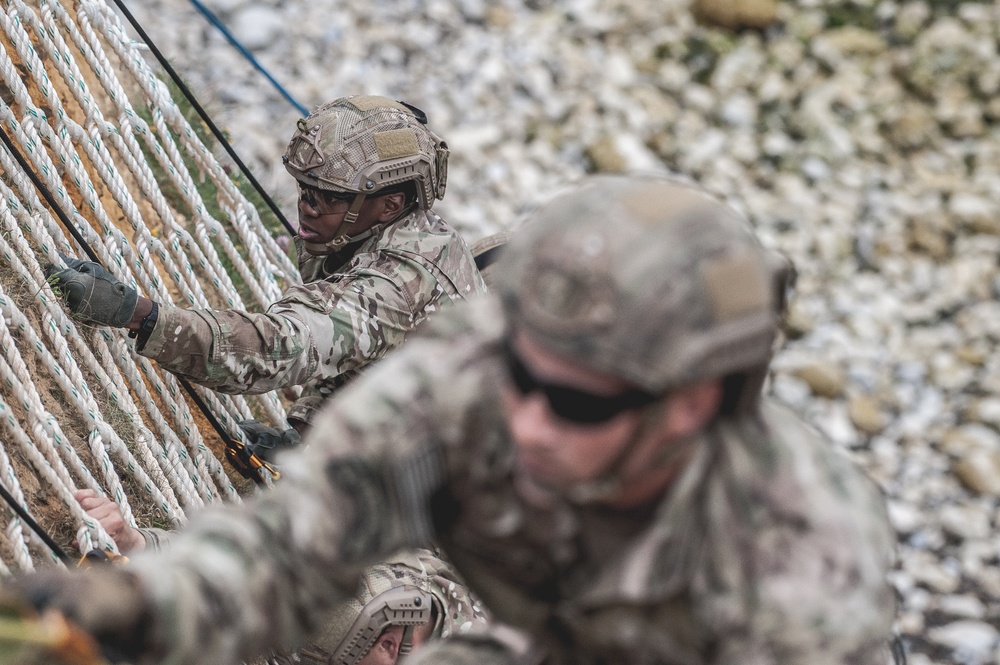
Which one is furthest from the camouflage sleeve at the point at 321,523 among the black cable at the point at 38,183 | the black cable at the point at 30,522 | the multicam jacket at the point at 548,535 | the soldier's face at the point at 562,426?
the black cable at the point at 38,183

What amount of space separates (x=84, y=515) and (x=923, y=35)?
17.7 ft

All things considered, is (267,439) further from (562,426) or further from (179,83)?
(562,426)

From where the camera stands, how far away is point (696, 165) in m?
6.11

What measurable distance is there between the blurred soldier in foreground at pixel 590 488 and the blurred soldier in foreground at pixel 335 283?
1221mm

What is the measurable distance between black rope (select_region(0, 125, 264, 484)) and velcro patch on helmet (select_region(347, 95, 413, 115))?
68 cm

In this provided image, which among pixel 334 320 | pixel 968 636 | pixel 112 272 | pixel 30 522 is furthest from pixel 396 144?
pixel 968 636

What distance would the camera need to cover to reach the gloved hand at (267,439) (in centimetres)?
308

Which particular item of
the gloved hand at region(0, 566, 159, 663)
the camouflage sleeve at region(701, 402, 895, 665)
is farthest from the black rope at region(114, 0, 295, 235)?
the camouflage sleeve at region(701, 402, 895, 665)

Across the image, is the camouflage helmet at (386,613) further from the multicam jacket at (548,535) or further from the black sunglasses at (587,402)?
the black sunglasses at (587,402)

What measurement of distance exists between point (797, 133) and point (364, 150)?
3835mm

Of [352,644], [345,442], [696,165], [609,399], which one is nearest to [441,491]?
[345,442]

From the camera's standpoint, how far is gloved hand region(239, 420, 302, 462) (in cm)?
308

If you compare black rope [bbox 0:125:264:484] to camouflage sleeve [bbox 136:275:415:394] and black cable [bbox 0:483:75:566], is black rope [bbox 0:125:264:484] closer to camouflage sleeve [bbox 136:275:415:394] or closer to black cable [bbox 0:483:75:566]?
camouflage sleeve [bbox 136:275:415:394]

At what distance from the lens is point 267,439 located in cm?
312
